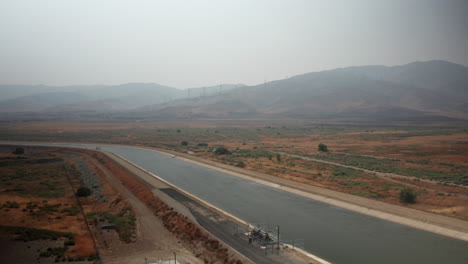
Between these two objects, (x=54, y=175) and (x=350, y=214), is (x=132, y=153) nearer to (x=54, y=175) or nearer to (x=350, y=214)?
(x=54, y=175)

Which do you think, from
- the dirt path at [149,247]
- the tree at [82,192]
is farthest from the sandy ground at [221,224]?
the tree at [82,192]

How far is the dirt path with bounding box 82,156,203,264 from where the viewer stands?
24141 mm

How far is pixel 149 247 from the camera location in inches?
1037

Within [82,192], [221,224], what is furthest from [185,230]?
[82,192]

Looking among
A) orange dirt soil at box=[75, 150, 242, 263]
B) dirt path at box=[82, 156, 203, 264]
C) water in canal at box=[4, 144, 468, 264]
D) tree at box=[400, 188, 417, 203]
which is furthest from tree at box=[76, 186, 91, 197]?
tree at box=[400, 188, 417, 203]

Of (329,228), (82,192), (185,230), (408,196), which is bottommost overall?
(329,228)

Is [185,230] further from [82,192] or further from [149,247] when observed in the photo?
[82,192]

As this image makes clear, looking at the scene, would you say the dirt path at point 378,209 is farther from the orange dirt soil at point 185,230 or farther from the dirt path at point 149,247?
the dirt path at point 149,247

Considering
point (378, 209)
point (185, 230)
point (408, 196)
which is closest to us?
point (185, 230)

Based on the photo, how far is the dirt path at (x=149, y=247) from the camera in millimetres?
24141

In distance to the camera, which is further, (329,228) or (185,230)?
(329,228)

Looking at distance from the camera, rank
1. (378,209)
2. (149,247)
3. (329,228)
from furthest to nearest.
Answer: (378,209)
(329,228)
(149,247)

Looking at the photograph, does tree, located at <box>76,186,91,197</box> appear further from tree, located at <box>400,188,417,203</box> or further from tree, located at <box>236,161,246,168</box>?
tree, located at <box>400,188,417,203</box>

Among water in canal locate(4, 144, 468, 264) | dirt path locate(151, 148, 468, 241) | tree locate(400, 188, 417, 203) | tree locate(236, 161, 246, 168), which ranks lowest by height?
water in canal locate(4, 144, 468, 264)
